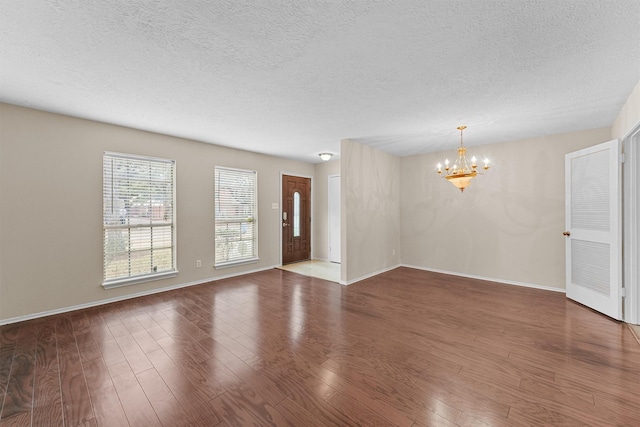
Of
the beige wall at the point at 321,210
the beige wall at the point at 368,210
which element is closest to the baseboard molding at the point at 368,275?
the beige wall at the point at 368,210

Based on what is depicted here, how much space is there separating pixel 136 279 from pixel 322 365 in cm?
339

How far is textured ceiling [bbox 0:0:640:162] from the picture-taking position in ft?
5.47

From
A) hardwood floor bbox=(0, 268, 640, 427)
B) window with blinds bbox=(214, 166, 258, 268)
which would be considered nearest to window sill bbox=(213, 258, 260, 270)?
window with blinds bbox=(214, 166, 258, 268)

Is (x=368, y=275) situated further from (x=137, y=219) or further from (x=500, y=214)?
(x=137, y=219)

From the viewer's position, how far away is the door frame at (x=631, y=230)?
298 cm

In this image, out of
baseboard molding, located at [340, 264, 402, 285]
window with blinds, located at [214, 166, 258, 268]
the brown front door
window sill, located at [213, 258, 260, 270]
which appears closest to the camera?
baseboard molding, located at [340, 264, 402, 285]

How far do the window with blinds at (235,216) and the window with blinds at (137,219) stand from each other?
2.84ft

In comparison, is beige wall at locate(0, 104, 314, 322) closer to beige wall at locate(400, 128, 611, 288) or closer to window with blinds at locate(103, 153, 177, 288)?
window with blinds at locate(103, 153, 177, 288)

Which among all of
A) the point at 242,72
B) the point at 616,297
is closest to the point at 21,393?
the point at 242,72

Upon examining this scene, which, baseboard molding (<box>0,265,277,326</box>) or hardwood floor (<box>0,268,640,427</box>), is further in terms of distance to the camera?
baseboard molding (<box>0,265,277,326</box>)

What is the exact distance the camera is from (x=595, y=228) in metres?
3.40

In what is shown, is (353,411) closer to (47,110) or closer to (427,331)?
(427,331)

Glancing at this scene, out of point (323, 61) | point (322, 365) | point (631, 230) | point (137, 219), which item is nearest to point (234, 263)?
point (137, 219)

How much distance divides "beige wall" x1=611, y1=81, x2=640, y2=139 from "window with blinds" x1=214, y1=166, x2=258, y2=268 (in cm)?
562
